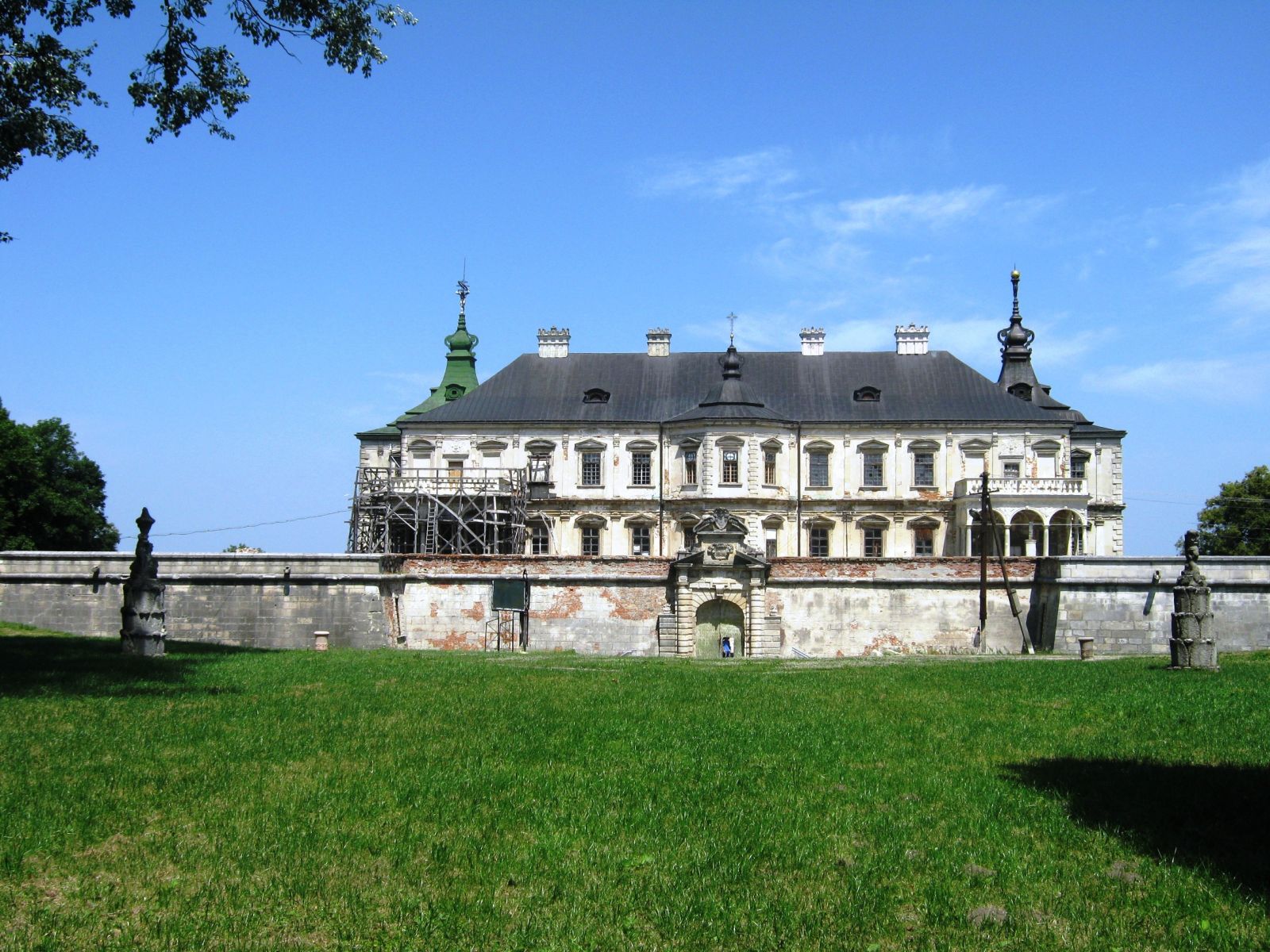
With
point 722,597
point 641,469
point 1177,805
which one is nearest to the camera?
point 1177,805

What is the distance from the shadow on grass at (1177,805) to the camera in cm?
823

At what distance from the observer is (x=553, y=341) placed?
5334 centimetres

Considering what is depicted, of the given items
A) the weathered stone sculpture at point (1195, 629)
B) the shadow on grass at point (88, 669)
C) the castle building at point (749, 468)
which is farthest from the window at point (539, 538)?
the weathered stone sculpture at point (1195, 629)

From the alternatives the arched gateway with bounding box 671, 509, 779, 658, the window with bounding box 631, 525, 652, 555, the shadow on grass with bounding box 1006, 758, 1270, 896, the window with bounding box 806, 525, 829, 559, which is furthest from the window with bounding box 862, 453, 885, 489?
the shadow on grass with bounding box 1006, 758, 1270, 896

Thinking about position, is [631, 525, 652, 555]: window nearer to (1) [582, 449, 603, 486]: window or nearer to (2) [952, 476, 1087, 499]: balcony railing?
(1) [582, 449, 603, 486]: window

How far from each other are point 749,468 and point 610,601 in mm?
13620

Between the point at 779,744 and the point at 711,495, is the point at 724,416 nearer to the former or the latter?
the point at 711,495

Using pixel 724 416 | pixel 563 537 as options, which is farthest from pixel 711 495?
pixel 563 537

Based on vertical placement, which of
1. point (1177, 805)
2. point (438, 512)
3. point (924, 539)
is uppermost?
point (438, 512)

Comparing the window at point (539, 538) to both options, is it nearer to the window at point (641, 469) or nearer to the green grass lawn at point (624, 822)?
the window at point (641, 469)

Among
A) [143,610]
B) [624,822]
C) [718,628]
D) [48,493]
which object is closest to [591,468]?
[718,628]

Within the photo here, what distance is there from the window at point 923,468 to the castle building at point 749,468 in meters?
0.07

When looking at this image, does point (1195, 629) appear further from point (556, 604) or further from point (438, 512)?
point (438, 512)

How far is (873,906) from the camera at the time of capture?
7363mm
